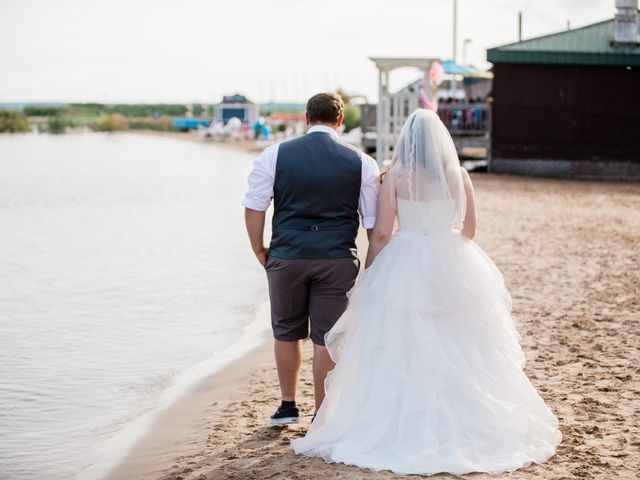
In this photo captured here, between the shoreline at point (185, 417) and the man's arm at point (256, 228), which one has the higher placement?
the man's arm at point (256, 228)

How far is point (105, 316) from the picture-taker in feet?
34.3

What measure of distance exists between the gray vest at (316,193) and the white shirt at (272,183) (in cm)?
4

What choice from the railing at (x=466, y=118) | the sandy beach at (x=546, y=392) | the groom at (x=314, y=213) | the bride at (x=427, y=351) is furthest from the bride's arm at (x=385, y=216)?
the railing at (x=466, y=118)

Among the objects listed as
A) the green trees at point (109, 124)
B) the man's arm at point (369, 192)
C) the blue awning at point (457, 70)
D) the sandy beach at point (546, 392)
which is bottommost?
the green trees at point (109, 124)

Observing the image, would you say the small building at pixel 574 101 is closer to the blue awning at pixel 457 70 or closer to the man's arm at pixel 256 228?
the blue awning at pixel 457 70

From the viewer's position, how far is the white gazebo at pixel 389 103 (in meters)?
23.7

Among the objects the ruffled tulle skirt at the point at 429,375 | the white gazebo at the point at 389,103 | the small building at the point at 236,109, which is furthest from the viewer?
the small building at the point at 236,109

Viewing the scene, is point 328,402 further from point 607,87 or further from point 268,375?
point 607,87

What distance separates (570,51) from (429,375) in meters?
20.9

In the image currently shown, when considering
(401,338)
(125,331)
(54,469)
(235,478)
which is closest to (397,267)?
(401,338)

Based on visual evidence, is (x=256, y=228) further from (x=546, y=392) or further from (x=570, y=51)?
(x=570, y=51)

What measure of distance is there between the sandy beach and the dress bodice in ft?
4.26

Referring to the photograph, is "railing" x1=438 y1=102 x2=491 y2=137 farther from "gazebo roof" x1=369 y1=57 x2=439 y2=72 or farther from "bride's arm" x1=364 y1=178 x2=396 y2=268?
"bride's arm" x1=364 y1=178 x2=396 y2=268

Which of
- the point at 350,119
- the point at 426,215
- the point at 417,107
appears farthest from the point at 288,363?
the point at 350,119
